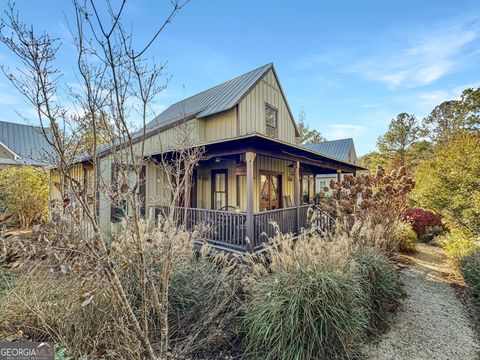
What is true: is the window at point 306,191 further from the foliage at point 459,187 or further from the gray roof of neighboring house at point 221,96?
the gray roof of neighboring house at point 221,96

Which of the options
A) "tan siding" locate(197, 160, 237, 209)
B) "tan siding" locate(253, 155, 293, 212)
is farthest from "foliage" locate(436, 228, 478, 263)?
"tan siding" locate(197, 160, 237, 209)

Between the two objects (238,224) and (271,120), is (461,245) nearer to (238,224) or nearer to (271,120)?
(238,224)

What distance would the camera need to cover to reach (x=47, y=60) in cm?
199

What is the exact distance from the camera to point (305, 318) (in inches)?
118

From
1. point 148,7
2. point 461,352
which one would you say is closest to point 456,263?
point 461,352

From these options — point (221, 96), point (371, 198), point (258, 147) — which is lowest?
point (371, 198)

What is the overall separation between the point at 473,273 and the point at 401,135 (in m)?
28.1

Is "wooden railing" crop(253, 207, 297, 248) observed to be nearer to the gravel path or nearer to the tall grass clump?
the tall grass clump

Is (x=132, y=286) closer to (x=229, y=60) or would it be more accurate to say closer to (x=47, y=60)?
(x=47, y=60)

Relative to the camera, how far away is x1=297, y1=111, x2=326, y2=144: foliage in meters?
33.0

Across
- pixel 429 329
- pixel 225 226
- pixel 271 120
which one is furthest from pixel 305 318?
pixel 271 120

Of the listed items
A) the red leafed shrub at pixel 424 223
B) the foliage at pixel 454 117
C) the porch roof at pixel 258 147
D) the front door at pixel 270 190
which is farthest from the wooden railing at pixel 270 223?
the foliage at pixel 454 117

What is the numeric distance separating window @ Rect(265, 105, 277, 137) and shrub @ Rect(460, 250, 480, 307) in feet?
26.4

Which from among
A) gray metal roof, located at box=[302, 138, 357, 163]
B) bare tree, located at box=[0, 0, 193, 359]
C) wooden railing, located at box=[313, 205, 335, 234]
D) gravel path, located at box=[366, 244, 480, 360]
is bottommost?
gravel path, located at box=[366, 244, 480, 360]
